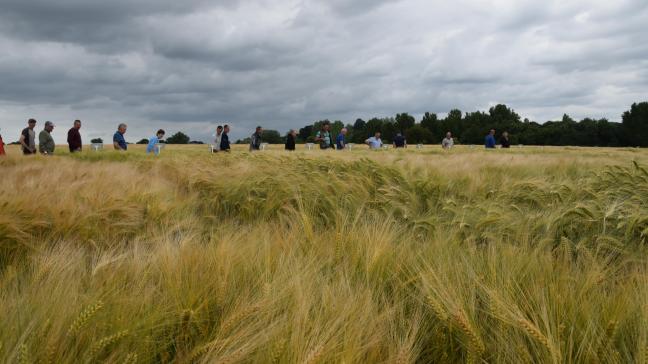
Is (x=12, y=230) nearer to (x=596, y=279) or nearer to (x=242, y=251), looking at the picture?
(x=242, y=251)

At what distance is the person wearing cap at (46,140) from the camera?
36.8 ft

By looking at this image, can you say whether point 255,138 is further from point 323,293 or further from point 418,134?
point 418,134

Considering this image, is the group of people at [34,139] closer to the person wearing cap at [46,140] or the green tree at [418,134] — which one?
the person wearing cap at [46,140]

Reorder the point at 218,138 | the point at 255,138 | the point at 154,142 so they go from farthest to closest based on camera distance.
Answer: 1. the point at 255,138
2. the point at 218,138
3. the point at 154,142

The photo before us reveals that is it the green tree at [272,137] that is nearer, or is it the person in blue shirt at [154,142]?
the person in blue shirt at [154,142]

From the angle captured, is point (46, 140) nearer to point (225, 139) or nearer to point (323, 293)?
point (225, 139)

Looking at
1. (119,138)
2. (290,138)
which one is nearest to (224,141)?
(290,138)

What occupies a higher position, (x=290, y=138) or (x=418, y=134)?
(x=418, y=134)

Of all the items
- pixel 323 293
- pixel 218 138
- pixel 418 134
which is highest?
pixel 418 134

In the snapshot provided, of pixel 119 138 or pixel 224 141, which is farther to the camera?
pixel 224 141

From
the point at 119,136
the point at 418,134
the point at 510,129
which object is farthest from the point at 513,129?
the point at 119,136

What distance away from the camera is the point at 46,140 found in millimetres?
11305

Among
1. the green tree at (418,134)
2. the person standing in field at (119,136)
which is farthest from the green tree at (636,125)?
the person standing in field at (119,136)

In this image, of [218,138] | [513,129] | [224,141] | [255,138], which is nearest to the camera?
[218,138]
